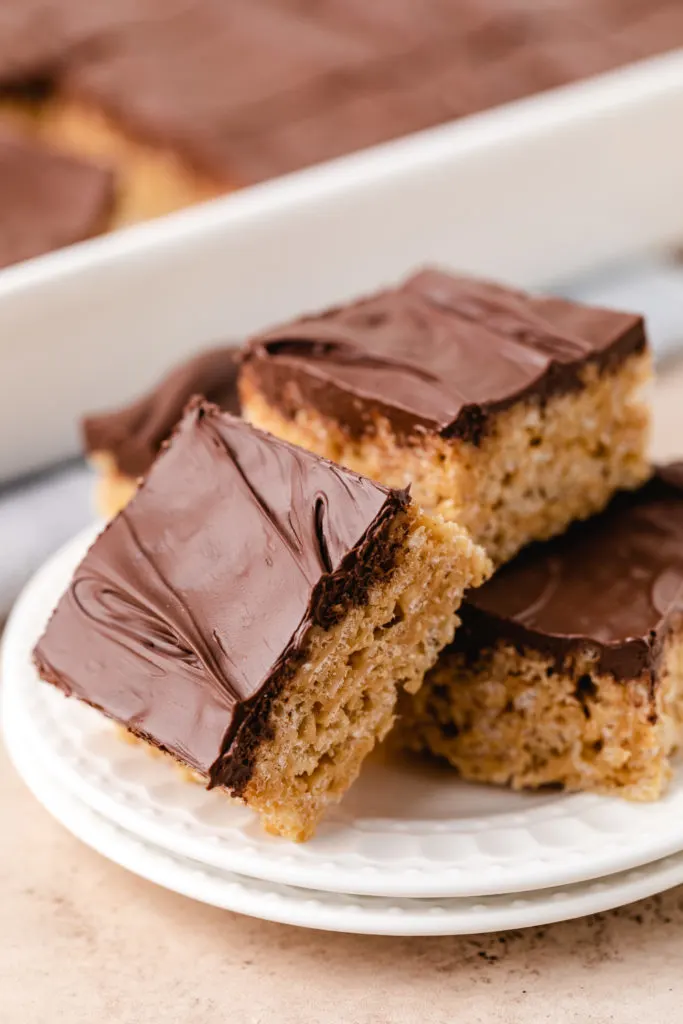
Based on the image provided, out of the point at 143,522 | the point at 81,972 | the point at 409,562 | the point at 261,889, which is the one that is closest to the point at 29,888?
the point at 81,972

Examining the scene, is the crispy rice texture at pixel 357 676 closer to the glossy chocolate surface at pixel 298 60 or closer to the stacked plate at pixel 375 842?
the stacked plate at pixel 375 842

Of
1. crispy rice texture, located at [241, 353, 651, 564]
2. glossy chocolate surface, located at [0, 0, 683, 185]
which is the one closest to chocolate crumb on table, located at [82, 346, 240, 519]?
crispy rice texture, located at [241, 353, 651, 564]

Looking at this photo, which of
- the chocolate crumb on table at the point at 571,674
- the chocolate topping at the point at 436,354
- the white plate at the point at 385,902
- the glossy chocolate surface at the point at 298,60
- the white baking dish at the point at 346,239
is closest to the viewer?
the white plate at the point at 385,902

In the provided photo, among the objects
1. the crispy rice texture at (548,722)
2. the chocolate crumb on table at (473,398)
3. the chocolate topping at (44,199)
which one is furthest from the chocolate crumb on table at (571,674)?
the chocolate topping at (44,199)

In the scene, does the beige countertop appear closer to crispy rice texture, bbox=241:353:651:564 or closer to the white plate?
the white plate

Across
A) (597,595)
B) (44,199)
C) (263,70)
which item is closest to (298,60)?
(263,70)

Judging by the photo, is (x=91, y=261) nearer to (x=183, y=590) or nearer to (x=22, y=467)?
(x=22, y=467)
